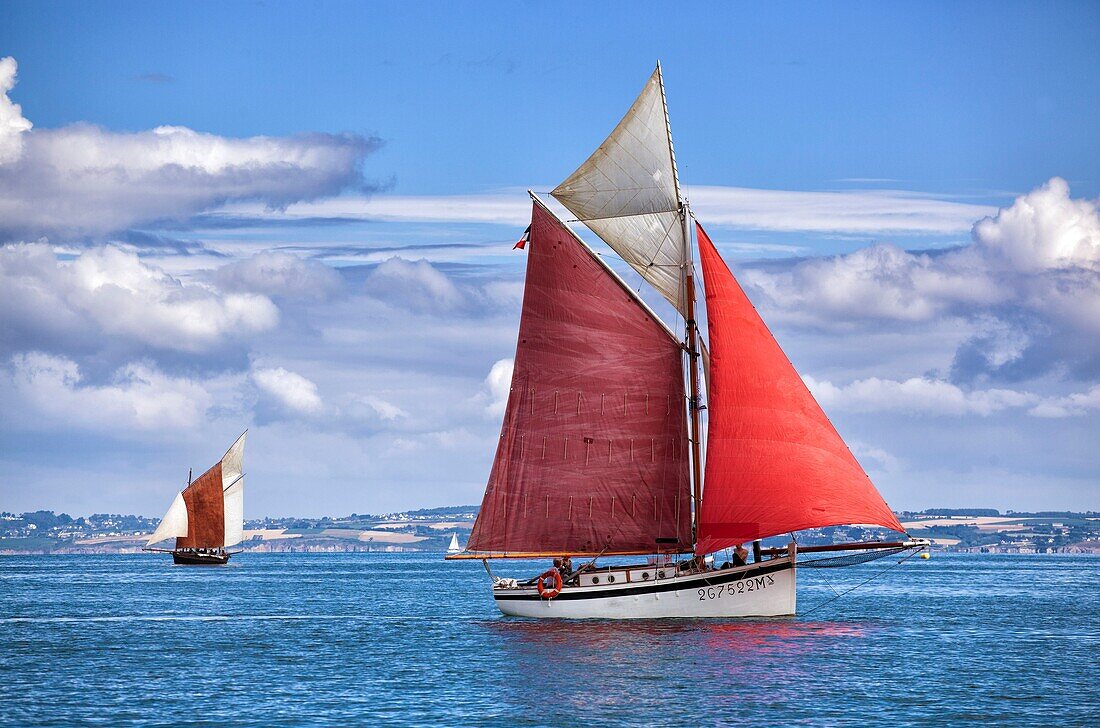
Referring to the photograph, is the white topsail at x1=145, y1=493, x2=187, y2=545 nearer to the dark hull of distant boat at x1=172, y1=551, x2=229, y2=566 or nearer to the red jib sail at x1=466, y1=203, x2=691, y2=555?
the dark hull of distant boat at x1=172, y1=551, x2=229, y2=566

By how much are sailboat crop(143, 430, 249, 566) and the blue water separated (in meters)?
87.4

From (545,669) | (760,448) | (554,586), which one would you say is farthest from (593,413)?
(545,669)

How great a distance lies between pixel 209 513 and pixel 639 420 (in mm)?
125470

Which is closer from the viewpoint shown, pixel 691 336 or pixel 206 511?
pixel 691 336

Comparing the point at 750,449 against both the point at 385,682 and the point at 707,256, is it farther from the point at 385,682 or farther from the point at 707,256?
the point at 385,682

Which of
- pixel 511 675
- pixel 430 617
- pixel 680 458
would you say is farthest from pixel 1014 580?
pixel 511 675

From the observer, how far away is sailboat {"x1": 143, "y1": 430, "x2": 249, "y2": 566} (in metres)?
175

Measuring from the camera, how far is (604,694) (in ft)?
151

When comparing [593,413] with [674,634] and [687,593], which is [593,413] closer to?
[687,593]

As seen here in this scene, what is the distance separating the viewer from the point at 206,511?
178375 mm

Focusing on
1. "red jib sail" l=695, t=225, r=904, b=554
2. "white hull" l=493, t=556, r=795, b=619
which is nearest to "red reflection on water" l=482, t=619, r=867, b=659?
"white hull" l=493, t=556, r=795, b=619

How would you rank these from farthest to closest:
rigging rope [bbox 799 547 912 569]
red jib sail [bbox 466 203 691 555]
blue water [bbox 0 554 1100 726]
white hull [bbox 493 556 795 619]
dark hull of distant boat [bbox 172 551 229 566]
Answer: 1. dark hull of distant boat [bbox 172 551 229 566]
2. red jib sail [bbox 466 203 691 555]
3. rigging rope [bbox 799 547 912 569]
4. white hull [bbox 493 556 795 619]
5. blue water [bbox 0 554 1100 726]

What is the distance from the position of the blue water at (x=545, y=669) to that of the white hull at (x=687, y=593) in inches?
28.0

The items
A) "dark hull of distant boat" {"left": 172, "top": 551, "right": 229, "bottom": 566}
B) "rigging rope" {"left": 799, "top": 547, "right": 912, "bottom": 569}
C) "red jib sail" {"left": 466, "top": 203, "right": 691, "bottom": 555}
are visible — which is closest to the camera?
"rigging rope" {"left": 799, "top": 547, "right": 912, "bottom": 569}
